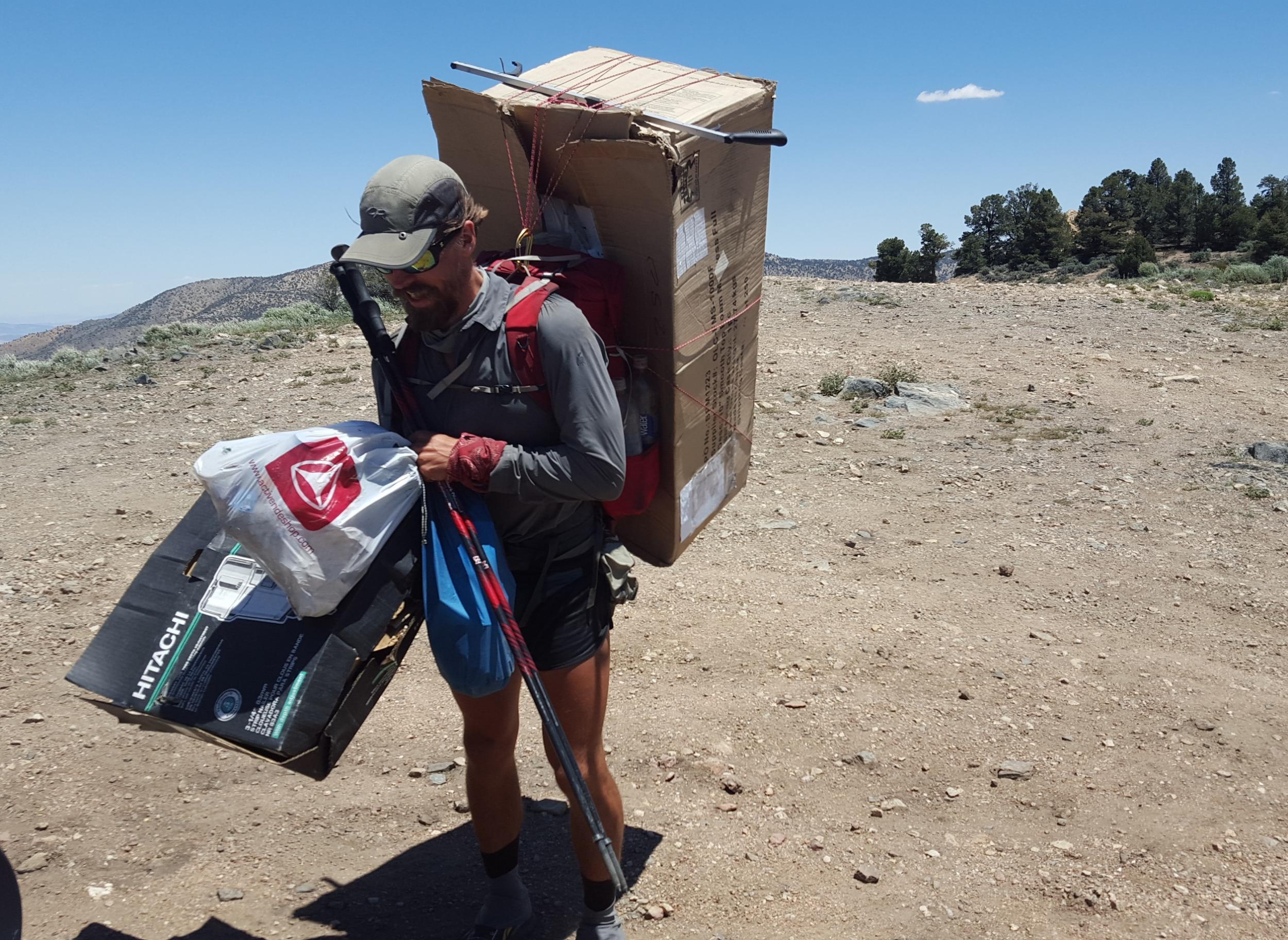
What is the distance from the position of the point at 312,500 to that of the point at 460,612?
40cm

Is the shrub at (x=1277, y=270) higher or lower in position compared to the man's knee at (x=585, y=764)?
higher

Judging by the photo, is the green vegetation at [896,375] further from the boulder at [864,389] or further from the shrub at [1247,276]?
the shrub at [1247,276]

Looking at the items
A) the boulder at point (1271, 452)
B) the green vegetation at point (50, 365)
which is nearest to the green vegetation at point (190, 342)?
the green vegetation at point (50, 365)

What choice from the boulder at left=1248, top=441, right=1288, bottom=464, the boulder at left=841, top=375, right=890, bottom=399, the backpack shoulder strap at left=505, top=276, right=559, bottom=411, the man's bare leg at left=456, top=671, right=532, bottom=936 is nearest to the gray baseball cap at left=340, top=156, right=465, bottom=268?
the backpack shoulder strap at left=505, top=276, right=559, bottom=411

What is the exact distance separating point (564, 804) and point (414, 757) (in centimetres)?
67

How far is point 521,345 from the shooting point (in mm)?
2293

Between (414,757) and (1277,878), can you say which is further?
(414,757)

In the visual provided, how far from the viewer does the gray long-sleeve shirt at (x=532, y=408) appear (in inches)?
89.3

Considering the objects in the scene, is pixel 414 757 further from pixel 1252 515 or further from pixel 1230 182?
pixel 1230 182

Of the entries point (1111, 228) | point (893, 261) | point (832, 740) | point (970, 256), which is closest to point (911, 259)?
point (893, 261)

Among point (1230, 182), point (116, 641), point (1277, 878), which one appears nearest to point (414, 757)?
point (116, 641)

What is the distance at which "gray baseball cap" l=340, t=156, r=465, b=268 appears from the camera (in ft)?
7.14

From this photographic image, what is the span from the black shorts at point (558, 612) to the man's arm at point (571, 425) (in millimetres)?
281

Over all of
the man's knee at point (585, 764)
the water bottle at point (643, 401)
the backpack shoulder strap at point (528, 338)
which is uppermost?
the backpack shoulder strap at point (528, 338)
